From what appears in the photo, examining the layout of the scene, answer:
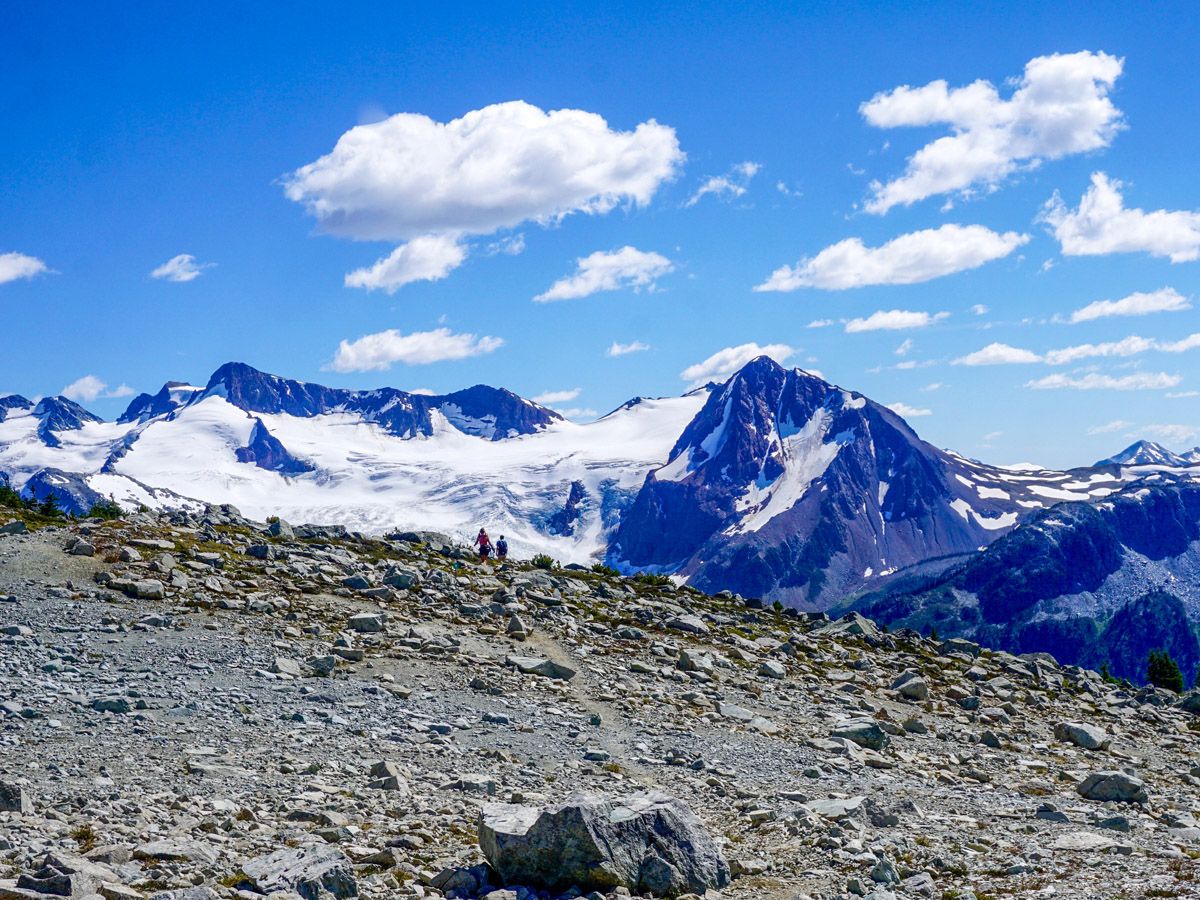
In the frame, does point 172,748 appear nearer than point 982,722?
Yes

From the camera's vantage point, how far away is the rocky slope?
1541 centimetres

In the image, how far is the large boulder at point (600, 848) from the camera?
14.0 m

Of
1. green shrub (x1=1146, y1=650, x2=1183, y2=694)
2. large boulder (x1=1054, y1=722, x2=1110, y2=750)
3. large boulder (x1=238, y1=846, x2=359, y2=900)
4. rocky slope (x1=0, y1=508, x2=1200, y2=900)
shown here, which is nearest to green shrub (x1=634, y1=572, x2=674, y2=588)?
rocky slope (x1=0, y1=508, x2=1200, y2=900)

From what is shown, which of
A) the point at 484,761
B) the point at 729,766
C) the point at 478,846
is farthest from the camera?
the point at 729,766

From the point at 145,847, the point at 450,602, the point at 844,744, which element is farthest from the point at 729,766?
the point at 450,602

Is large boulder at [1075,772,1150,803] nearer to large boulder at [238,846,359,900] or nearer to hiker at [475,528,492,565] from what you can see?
large boulder at [238,846,359,900]

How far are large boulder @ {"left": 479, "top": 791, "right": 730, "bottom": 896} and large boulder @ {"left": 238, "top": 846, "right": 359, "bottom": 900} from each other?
197cm

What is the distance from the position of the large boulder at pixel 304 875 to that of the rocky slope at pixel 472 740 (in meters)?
0.04

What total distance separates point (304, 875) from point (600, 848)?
379cm

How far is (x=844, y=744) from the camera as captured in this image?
1115 inches

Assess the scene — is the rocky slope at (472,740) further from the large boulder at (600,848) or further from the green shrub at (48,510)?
the green shrub at (48,510)

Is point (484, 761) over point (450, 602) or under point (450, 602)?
under

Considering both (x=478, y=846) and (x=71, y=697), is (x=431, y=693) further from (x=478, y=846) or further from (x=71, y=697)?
(x=478, y=846)

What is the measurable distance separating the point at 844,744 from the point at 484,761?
10.7 meters
